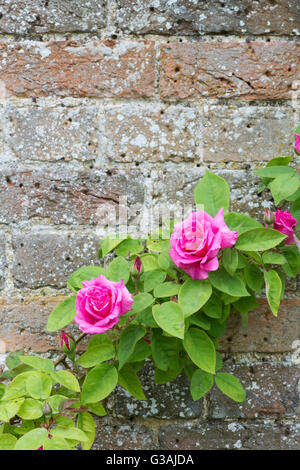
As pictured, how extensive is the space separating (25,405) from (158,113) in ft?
2.66

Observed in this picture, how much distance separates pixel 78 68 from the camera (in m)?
1.26

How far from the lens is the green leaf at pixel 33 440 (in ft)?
2.89

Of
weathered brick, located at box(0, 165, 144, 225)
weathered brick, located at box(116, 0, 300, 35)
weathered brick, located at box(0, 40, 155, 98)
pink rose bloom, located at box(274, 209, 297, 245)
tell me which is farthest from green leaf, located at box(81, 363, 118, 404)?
weathered brick, located at box(116, 0, 300, 35)

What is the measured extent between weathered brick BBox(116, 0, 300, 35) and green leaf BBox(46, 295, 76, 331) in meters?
0.77

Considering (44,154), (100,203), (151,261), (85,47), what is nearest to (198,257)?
(151,261)

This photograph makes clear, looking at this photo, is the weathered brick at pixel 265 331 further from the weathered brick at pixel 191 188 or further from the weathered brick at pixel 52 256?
the weathered brick at pixel 52 256

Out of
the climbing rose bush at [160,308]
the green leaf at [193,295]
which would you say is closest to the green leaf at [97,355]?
the climbing rose bush at [160,308]

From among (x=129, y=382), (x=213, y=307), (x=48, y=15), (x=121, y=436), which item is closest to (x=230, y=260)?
(x=213, y=307)

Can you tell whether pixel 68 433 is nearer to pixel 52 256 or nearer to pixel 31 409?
pixel 31 409

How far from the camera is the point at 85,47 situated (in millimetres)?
1263

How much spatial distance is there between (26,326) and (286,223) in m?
0.74

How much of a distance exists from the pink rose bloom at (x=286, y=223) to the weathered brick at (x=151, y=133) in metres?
0.30

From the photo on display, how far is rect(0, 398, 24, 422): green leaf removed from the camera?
94 cm
